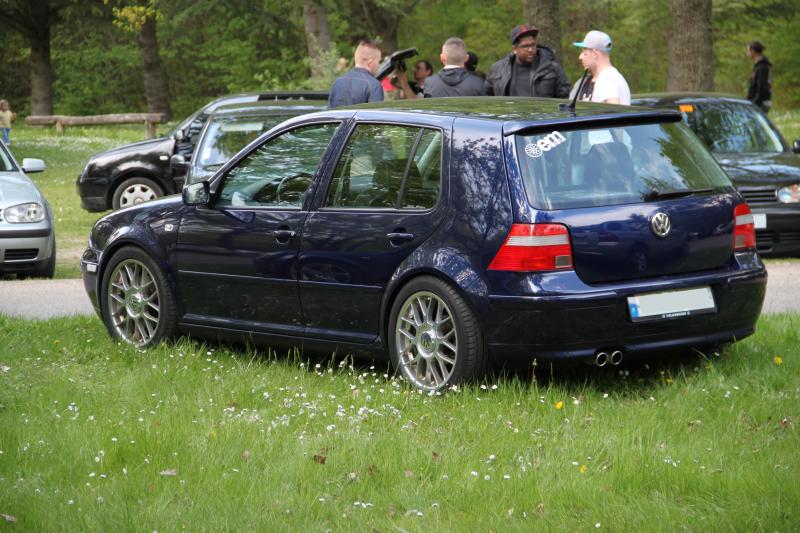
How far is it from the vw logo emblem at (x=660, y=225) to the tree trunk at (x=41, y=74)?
4424 centimetres

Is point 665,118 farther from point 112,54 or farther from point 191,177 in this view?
point 112,54

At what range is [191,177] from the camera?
43.8ft

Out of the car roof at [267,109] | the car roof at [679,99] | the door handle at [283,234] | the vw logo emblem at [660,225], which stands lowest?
the door handle at [283,234]

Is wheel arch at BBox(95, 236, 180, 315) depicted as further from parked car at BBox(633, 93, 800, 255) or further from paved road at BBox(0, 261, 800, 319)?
parked car at BBox(633, 93, 800, 255)

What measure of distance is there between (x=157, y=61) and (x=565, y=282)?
4290cm

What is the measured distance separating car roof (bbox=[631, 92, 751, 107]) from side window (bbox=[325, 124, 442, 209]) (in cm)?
715

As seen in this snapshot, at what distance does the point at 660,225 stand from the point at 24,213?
768 cm

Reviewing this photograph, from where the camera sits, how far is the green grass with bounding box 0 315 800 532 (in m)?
4.69

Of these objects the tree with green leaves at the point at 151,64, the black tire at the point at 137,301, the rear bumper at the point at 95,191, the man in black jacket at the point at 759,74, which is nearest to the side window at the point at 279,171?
the black tire at the point at 137,301

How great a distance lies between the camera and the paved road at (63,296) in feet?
32.9

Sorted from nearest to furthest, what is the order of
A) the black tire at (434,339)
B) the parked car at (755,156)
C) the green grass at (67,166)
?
the black tire at (434,339)
the parked car at (755,156)
the green grass at (67,166)

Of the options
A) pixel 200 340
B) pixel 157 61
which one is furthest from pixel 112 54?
pixel 200 340

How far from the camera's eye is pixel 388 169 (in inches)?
276

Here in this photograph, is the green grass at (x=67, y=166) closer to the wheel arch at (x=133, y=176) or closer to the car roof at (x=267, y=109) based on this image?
the wheel arch at (x=133, y=176)
